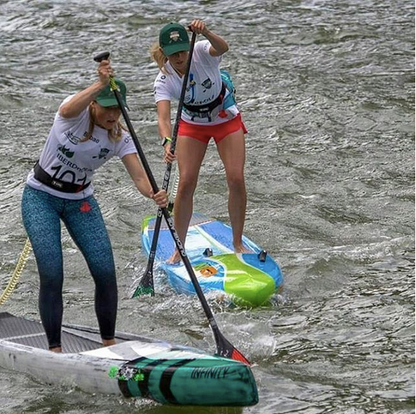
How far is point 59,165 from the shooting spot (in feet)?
23.1

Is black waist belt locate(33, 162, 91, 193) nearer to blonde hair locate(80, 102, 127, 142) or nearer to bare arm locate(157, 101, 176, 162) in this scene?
blonde hair locate(80, 102, 127, 142)

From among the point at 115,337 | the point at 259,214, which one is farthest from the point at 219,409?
the point at 259,214

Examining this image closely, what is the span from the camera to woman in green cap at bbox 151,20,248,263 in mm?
8657

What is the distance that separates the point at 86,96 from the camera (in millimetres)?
6703

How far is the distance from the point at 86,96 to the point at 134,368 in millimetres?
1744

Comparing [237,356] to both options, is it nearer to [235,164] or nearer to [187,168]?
[235,164]

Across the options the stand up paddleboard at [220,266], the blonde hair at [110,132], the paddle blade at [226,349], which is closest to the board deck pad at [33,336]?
the paddle blade at [226,349]

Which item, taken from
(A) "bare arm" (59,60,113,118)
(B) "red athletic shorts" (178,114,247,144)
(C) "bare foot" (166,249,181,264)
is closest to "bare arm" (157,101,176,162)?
(B) "red athletic shorts" (178,114,247,144)

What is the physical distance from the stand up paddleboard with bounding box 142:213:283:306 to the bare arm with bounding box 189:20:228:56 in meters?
1.83

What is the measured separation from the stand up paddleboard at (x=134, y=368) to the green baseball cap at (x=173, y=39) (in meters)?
2.38

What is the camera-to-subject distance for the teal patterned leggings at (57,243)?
7.02m

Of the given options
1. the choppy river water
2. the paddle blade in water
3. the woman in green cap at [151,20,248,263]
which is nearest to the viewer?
the paddle blade in water

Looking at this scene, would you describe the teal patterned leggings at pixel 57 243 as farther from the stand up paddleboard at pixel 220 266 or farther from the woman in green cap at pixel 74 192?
the stand up paddleboard at pixel 220 266

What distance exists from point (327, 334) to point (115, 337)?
1745 millimetres
